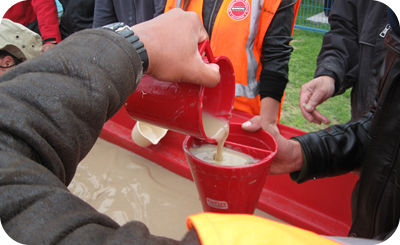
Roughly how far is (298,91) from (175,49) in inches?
146

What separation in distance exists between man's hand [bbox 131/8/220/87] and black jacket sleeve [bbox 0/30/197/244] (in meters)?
0.14

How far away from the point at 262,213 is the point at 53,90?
5.28 feet

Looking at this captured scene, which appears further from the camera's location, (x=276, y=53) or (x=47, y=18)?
(x=47, y=18)

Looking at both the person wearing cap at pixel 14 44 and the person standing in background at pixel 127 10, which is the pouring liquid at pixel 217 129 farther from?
the person wearing cap at pixel 14 44

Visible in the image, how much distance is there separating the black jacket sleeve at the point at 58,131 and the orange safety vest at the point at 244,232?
0.24 feet

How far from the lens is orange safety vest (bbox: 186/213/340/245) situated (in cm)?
37

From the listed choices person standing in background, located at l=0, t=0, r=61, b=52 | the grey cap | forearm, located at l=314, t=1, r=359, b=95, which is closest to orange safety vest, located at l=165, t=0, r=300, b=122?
forearm, located at l=314, t=1, r=359, b=95

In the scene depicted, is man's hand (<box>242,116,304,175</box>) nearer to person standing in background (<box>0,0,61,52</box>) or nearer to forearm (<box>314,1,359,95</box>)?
forearm (<box>314,1,359,95</box>)

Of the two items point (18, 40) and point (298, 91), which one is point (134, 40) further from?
point (298, 91)

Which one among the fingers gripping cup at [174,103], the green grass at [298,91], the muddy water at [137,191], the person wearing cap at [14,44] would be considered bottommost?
the muddy water at [137,191]

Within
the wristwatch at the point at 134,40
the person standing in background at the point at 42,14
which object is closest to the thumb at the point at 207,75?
the wristwatch at the point at 134,40

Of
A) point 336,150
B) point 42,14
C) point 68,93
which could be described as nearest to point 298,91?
point 336,150

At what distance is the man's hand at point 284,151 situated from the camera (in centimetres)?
123

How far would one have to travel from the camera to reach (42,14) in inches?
122
